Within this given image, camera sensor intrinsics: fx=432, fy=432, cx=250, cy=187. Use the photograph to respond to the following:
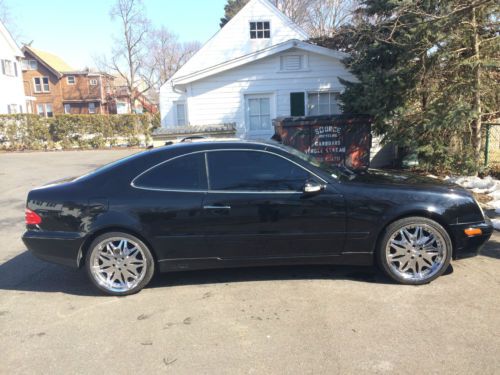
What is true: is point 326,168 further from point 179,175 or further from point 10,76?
point 10,76

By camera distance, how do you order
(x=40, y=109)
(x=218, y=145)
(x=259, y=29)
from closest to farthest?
(x=218, y=145)
(x=259, y=29)
(x=40, y=109)

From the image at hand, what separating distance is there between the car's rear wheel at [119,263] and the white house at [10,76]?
32.1 metres

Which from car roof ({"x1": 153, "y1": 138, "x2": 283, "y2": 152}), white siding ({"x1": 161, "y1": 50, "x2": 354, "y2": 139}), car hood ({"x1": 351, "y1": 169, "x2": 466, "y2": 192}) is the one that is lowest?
car hood ({"x1": 351, "y1": 169, "x2": 466, "y2": 192})

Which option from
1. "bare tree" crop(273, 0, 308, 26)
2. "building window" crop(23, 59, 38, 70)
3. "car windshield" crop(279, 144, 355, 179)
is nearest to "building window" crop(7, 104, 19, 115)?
"building window" crop(23, 59, 38, 70)

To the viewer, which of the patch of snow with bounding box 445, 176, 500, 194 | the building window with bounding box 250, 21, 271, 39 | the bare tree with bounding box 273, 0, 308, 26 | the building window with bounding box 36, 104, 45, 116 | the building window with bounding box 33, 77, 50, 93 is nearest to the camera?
the patch of snow with bounding box 445, 176, 500, 194

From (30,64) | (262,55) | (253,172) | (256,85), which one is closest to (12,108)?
(30,64)

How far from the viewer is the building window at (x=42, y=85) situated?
157 ft

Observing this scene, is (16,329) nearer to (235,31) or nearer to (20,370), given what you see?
(20,370)

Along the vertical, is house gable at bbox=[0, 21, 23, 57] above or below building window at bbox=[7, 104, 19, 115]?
above

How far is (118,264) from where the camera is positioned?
435 cm

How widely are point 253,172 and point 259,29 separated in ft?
60.9

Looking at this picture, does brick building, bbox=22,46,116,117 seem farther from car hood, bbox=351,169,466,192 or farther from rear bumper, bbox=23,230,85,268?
car hood, bbox=351,169,466,192

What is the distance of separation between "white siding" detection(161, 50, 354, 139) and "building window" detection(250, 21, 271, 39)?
7862 millimetres

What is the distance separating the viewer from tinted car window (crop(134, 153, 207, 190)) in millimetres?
4371
